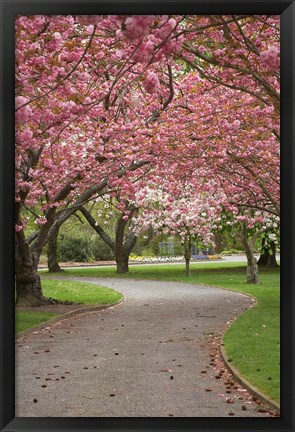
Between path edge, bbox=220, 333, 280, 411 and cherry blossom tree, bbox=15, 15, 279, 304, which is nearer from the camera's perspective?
cherry blossom tree, bbox=15, 15, 279, 304

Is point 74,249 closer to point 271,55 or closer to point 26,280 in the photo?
point 26,280

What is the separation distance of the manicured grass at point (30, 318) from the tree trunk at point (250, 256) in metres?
6.75

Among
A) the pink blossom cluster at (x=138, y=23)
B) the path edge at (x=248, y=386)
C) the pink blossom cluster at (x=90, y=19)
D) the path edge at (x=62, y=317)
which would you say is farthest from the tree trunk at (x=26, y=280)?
the pink blossom cluster at (x=138, y=23)

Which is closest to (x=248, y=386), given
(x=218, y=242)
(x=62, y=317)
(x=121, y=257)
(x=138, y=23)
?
(x=138, y=23)

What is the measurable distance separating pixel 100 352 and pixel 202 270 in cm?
1379

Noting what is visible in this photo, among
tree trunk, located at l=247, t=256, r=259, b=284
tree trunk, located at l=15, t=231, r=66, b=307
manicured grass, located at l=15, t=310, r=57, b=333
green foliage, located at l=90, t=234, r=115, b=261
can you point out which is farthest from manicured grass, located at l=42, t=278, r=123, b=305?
tree trunk, located at l=247, t=256, r=259, b=284

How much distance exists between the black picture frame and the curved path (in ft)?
1.10

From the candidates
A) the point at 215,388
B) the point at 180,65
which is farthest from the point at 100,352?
the point at 180,65

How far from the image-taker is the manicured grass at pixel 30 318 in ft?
29.5

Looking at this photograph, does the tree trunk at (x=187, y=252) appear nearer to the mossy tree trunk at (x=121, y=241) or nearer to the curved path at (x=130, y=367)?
the mossy tree trunk at (x=121, y=241)

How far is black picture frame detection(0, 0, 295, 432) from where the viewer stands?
4.31m

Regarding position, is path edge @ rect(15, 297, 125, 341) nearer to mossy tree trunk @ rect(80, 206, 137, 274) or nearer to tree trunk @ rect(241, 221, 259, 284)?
tree trunk @ rect(241, 221, 259, 284)
